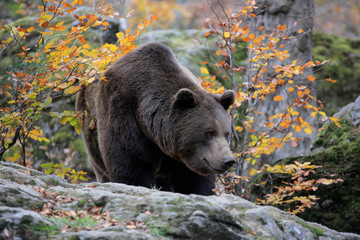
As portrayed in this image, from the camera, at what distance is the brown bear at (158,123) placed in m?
5.99

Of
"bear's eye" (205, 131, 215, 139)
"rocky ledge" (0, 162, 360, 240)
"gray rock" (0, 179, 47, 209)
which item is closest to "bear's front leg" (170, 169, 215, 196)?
"bear's eye" (205, 131, 215, 139)

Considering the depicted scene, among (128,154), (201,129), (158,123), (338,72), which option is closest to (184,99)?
(201,129)

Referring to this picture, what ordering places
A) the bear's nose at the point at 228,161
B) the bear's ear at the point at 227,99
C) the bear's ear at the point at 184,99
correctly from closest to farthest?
the bear's nose at the point at 228,161
the bear's ear at the point at 184,99
the bear's ear at the point at 227,99

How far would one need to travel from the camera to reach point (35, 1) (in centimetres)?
1525

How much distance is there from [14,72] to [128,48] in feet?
5.31

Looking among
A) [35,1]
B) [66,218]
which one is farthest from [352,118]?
[35,1]

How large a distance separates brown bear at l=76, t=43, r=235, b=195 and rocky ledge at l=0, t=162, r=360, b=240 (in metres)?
Answer: 1.30

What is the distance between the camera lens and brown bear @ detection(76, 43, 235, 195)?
19.6ft

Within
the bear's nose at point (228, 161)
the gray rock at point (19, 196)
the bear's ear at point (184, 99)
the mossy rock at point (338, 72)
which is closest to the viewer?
the gray rock at point (19, 196)

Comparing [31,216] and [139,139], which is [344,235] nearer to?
[139,139]

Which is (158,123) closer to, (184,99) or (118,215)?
(184,99)

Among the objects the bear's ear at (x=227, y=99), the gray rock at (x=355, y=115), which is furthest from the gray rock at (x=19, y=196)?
the gray rock at (x=355, y=115)

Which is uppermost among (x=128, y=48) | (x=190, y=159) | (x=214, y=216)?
(x=128, y=48)

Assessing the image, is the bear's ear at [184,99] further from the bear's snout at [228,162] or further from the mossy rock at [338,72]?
the mossy rock at [338,72]
